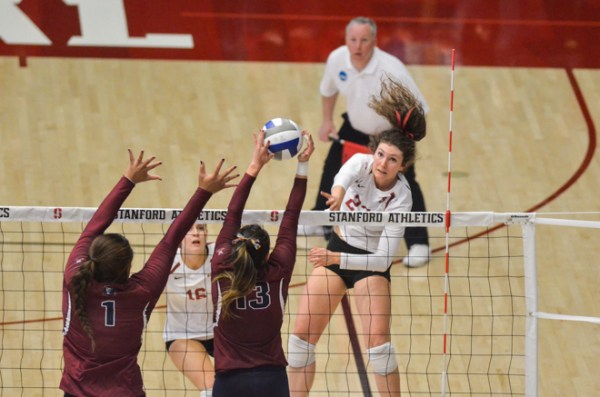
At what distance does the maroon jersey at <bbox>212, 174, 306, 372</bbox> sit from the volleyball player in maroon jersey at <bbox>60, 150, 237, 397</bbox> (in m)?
0.44

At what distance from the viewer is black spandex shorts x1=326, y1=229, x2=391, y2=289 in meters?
8.47

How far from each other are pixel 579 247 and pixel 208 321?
431cm

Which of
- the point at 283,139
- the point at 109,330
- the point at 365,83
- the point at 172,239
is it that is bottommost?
the point at 109,330

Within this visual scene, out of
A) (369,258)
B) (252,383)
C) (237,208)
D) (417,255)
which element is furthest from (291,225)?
(417,255)

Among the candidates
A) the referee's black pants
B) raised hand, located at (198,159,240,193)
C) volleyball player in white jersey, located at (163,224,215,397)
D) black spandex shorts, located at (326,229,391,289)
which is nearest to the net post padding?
black spandex shorts, located at (326,229,391,289)

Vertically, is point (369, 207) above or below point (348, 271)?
above

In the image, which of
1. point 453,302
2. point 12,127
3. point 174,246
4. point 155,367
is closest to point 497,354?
point 453,302

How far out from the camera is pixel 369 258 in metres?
8.30

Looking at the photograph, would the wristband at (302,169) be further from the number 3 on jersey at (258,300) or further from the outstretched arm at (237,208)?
the number 3 on jersey at (258,300)

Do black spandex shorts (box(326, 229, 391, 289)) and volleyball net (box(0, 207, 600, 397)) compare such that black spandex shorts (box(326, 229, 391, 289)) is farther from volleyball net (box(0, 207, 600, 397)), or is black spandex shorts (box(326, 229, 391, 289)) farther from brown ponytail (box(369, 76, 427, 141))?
brown ponytail (box(369, 76, 427, 141))

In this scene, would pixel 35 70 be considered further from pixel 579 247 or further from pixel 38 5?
pixel 579 247

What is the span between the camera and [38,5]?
51.0ft

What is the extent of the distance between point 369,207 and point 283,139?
127cm

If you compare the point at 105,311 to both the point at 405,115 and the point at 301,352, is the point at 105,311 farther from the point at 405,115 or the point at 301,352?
the point at 405,115
